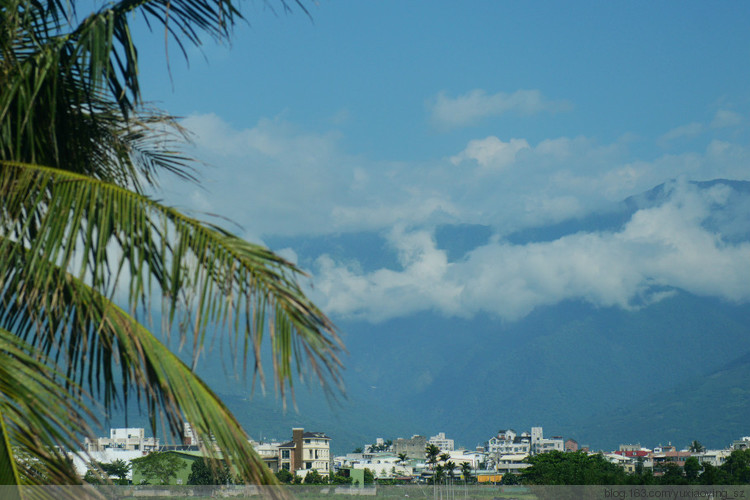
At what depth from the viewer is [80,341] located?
3627 mm

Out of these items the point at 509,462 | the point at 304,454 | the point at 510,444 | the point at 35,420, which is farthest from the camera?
the point at 510,444

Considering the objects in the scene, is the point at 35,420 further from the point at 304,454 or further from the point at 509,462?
the point at 509,462

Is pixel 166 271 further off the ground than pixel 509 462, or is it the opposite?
pixel 166 271

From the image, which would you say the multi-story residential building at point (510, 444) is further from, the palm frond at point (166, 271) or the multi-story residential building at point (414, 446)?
the palm frond at point (166, 271)

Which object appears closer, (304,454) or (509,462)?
(304,454)

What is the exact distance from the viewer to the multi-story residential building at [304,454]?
98.8 meters

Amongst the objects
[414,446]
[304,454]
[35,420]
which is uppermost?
[414,446]

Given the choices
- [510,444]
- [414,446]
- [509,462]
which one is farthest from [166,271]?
[510,444]

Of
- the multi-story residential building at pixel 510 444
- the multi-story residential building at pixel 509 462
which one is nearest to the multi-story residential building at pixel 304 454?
the multi-story residential building at pixel 509 462

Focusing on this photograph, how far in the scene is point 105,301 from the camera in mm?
3244

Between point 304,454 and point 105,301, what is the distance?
10423 cm

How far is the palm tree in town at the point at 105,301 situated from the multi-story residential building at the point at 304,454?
306 feet

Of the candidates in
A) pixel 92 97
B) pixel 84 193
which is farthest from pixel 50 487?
pixel 92 97

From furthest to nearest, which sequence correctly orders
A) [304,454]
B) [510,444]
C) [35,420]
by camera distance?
1. [510,444]
2. [304,454]
3. [35,420]
